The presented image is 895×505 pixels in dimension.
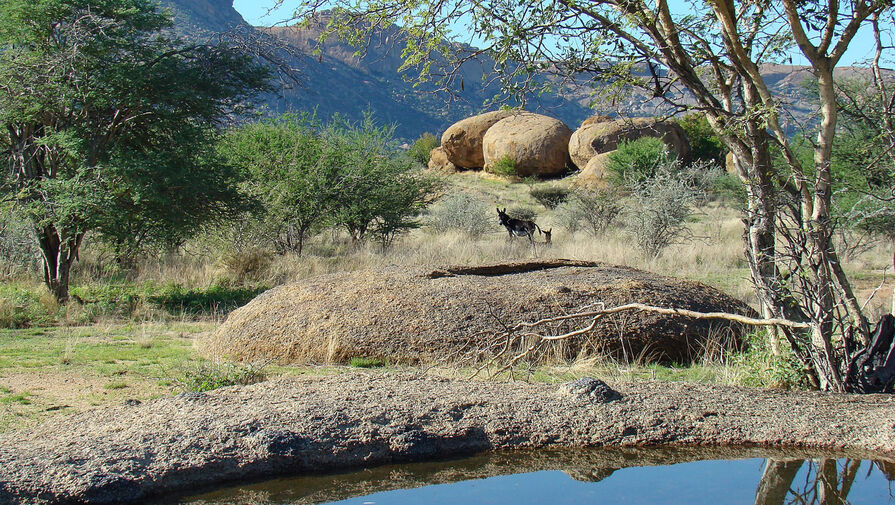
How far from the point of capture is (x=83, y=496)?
3.74 metres

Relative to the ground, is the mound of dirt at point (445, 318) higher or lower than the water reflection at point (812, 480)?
higher

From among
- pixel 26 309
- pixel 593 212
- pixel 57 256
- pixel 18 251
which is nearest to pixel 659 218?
pixel 593 212

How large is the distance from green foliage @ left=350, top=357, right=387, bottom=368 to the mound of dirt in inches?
1.9

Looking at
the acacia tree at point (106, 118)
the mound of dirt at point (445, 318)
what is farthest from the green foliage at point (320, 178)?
the mound of dirt at point (445, 318)

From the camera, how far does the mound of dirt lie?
22.6 ft

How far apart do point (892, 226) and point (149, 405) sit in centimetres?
1756

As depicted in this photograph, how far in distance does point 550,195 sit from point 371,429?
3080 centimetres

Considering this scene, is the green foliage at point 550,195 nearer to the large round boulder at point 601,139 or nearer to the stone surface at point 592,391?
the large round boulder at point 601,139

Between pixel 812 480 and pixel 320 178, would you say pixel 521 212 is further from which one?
pixel 812 480

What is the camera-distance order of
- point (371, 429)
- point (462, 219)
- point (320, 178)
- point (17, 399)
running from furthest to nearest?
point (462, 219) < point (320, 178) < point (17, 399) < point (371, 429)

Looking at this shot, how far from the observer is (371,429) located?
4547 mm

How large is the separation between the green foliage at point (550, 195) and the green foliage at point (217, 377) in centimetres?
2735

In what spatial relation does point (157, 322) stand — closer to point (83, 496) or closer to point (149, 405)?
point (149, 405)

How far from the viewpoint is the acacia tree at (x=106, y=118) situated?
10.8 meters
